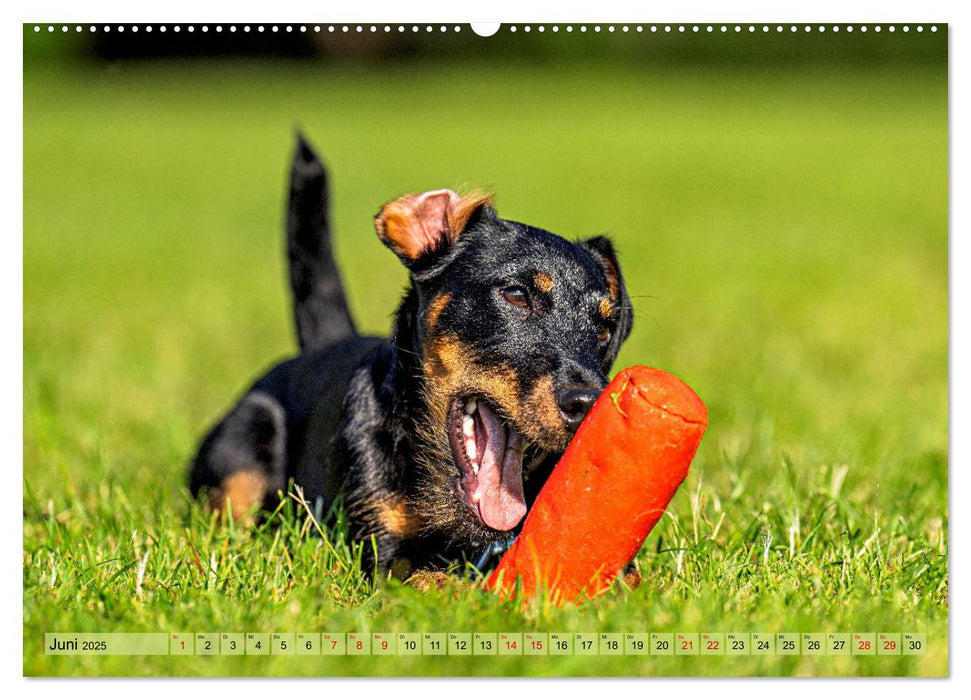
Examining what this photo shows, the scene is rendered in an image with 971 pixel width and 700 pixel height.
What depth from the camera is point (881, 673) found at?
281cm

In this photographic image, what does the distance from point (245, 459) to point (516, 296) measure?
1703mm

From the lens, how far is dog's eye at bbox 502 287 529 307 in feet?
11.1

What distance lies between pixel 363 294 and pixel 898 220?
186 inches

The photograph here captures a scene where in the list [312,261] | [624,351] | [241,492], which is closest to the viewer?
[241,492]

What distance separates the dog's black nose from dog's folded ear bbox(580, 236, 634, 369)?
1.92ft

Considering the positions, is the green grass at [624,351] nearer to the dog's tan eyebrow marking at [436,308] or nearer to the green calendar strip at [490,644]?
the green calendar strip at [490,644]

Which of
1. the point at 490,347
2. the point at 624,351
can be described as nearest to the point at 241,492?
the point at 490,347

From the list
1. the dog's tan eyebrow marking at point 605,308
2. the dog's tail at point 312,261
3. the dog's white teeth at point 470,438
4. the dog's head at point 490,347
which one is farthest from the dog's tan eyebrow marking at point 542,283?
the dog's tail at point 312,261

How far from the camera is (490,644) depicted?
2811mm

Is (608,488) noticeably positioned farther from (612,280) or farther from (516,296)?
Result: (612,280)

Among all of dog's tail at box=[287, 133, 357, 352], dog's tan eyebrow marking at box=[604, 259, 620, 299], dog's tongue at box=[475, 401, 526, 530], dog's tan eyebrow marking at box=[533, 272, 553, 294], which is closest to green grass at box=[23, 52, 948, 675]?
dog's tongue at box=[475, 401, 526, 530]

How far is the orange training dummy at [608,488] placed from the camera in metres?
2.85
